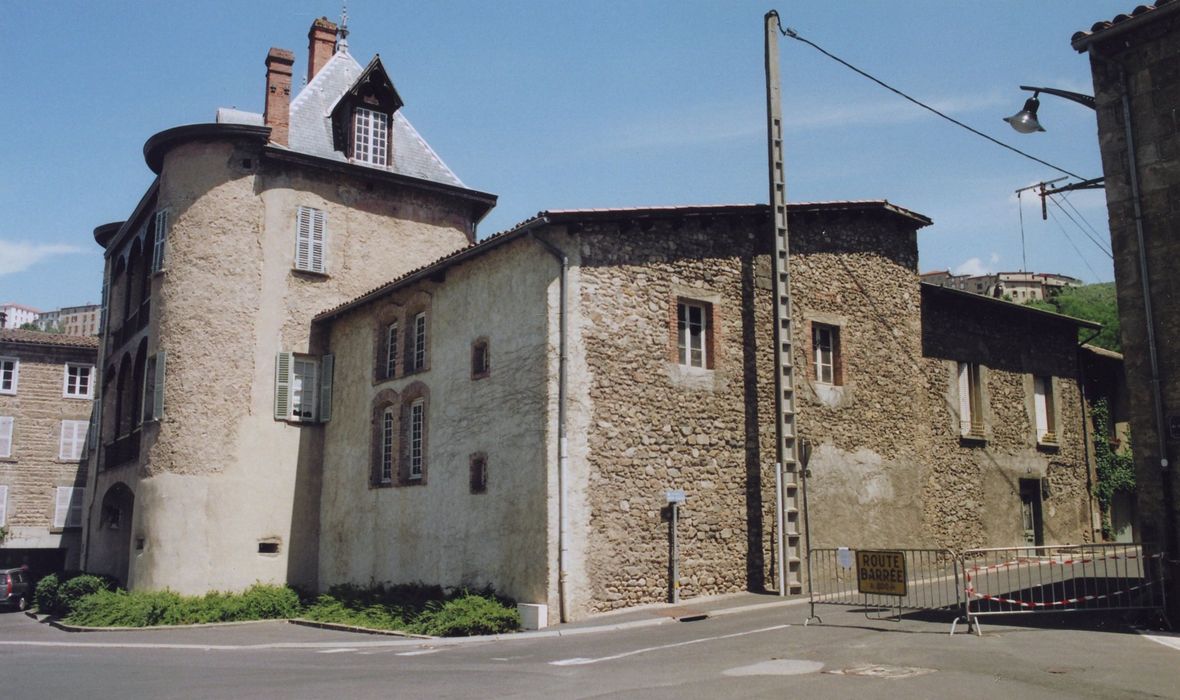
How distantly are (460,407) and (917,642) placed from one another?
32.4ft

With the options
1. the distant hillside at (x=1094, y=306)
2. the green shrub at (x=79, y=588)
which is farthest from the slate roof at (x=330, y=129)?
the distant hillside at (x=1094, y=306)

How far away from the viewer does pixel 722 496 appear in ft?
57.0

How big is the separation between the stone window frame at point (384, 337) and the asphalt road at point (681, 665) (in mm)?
7310

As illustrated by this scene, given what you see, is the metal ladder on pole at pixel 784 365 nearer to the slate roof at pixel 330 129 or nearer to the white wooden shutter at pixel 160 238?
the slate roof at pixel 330 129

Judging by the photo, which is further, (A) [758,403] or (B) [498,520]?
(A) [758,403]

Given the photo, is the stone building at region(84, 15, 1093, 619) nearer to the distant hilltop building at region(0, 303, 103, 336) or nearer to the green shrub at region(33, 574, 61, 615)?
the green shrub at region(33, 574, 61, 615)

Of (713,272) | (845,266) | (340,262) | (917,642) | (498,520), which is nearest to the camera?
(917,642)

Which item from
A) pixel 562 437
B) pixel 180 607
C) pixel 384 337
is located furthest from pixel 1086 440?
pixel 180 607

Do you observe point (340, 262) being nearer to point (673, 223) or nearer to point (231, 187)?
point (231, 187)

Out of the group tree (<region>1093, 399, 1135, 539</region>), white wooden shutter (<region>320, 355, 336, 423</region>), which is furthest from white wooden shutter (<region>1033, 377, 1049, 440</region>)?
white wooden shutter (<region>320, 355, 336, 423</region>)

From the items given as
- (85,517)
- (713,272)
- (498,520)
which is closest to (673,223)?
(713,272)

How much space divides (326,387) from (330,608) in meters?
5.88

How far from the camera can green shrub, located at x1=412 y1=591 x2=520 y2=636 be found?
15586 mm

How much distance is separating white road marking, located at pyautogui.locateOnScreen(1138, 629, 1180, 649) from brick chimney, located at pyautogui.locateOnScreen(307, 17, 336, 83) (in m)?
25.4
